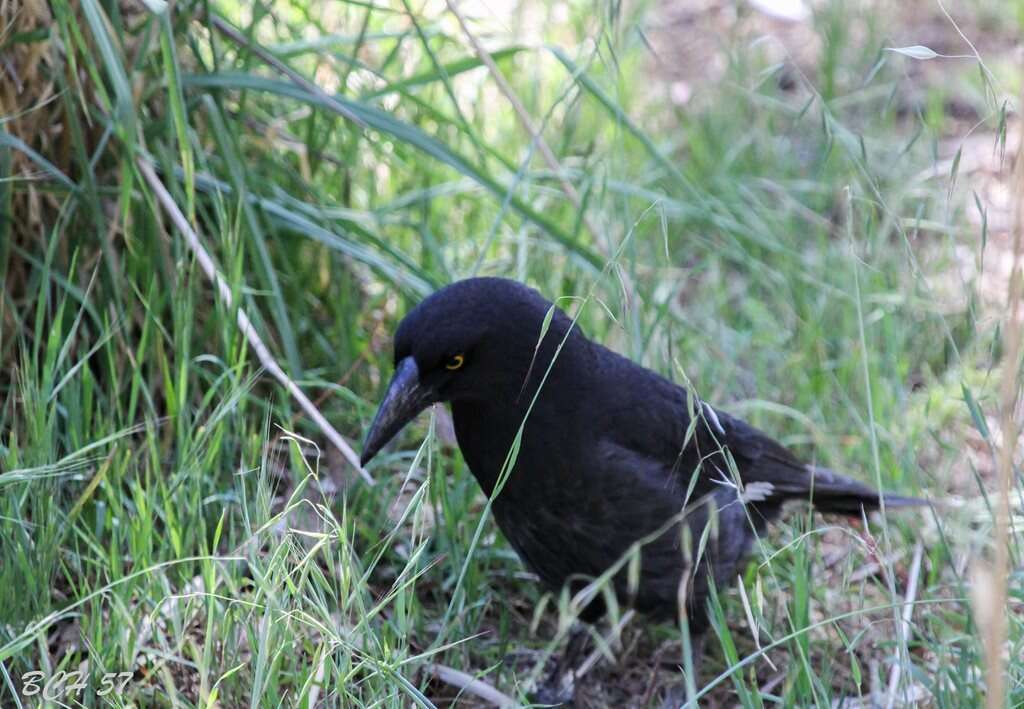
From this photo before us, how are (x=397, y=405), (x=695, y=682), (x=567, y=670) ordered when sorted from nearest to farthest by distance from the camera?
(x=397, y=405) < (x=695, y=682) < (x=567, y=670)

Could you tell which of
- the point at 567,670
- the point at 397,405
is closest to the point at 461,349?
the point at 397,405

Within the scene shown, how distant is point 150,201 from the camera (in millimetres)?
3160

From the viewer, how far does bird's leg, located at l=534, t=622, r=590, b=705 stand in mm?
3312

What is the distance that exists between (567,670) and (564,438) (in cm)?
73

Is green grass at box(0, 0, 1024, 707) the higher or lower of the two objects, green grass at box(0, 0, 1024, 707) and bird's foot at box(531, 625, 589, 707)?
the higher

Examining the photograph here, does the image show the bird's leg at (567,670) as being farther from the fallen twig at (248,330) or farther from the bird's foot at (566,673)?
the fallen twig at (248,330)

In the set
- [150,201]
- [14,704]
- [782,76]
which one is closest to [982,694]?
[14,704]

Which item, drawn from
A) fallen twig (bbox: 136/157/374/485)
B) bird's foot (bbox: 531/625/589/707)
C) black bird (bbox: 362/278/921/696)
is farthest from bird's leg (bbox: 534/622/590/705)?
fallen twig (bbox: 136/157/374/485)

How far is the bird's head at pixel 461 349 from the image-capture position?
2.83 metres

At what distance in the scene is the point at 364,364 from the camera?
3877mm

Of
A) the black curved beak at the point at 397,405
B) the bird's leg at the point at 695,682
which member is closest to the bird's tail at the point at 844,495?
the bird's leg at the point at 695,682

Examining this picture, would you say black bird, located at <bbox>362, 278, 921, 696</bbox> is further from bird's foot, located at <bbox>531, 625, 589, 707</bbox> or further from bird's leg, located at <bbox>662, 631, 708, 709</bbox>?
bird's foot, located at <bbox>531, 625, 589, 707</bbox>

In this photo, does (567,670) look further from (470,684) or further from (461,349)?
(461,349)

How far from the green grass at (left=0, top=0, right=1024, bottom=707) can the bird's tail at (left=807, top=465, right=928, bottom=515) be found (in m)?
0.12
